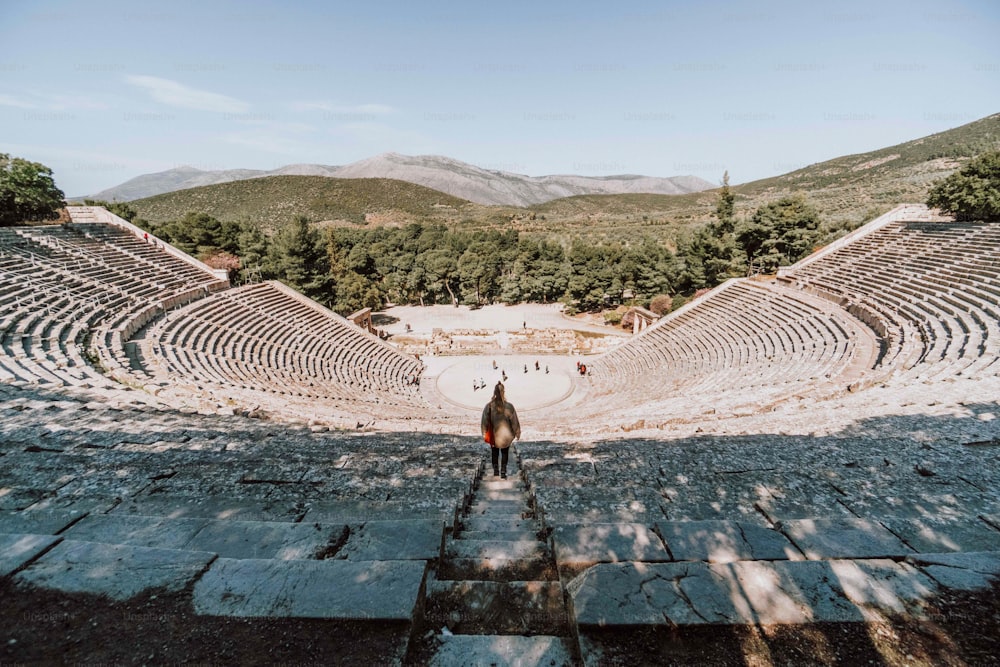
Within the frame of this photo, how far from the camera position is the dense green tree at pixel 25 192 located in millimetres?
22953

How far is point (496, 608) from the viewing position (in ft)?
7.31

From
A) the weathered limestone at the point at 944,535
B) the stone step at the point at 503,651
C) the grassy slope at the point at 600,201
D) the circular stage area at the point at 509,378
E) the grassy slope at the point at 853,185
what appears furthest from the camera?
the grassy slope at the point at 600,201

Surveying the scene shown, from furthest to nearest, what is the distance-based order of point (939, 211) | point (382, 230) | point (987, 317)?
1. point (382, 230)
2. point (939, 211)
3. point (987, 317)

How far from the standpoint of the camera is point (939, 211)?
26.4 meters

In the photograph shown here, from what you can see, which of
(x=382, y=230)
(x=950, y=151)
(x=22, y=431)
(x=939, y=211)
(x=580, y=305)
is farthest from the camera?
(x=950, y=151)

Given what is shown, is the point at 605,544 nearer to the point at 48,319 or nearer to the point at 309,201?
the point at 48,319

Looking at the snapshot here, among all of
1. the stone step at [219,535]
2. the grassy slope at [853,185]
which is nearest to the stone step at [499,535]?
the stone step at [219,535]

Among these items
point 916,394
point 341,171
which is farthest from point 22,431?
point 341,171

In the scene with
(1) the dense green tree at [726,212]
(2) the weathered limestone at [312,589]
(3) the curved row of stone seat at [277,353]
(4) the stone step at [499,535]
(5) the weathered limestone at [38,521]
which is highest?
(1) the dense green tree at [726,212]

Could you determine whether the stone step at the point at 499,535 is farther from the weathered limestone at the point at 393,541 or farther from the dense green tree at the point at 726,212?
the dense green tree at the point at 726,212

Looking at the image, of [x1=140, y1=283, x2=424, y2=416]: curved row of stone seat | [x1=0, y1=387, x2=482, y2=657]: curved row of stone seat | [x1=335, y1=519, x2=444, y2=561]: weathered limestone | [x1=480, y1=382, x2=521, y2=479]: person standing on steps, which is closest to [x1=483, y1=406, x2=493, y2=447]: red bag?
[x1=480, y1=382, x2=521, y2=479]: person standing on steps

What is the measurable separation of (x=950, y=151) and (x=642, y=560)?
98.5 metres

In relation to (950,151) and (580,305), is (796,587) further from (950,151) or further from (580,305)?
(950,151)

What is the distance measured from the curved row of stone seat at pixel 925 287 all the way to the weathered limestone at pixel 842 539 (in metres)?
9.00
